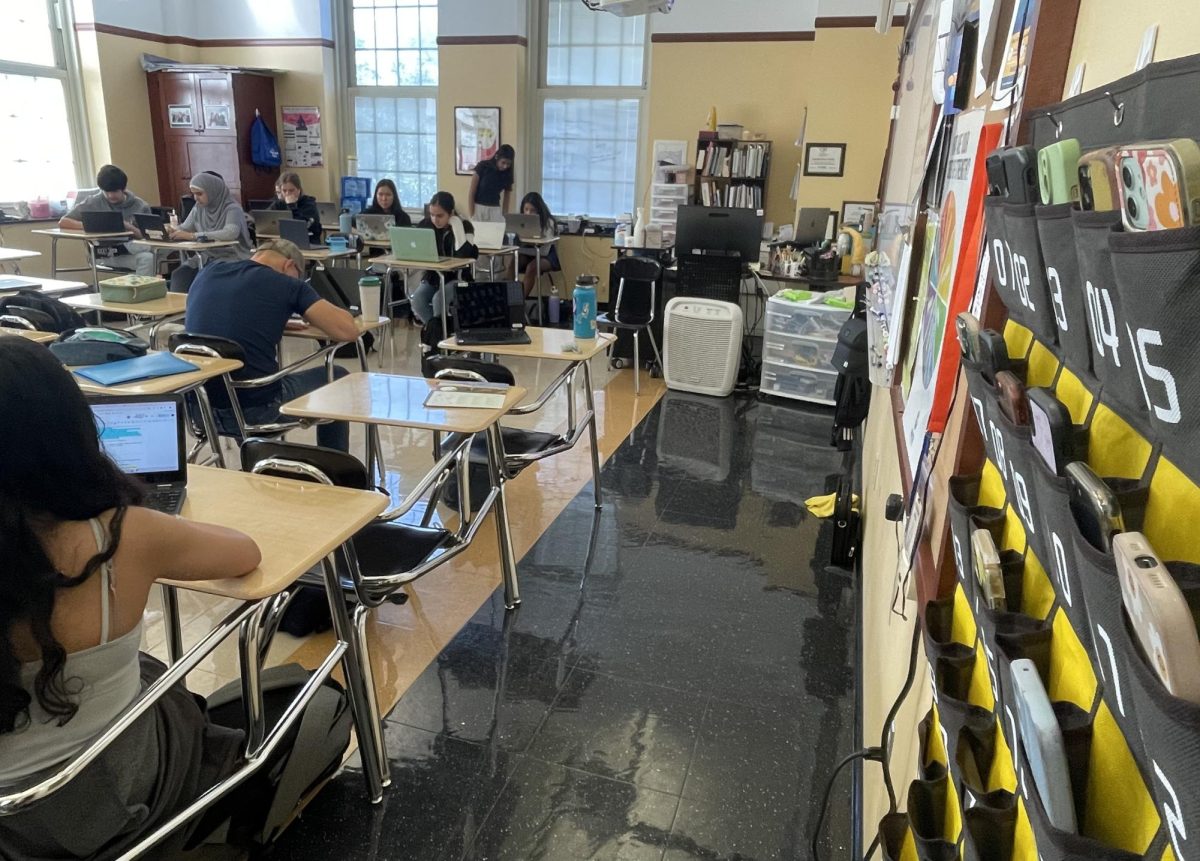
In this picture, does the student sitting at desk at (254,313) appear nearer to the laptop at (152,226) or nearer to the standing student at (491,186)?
the laptop at (152,226)

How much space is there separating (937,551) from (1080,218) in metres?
0.61

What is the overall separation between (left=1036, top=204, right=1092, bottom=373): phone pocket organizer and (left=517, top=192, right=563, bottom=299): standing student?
6890 millimetres

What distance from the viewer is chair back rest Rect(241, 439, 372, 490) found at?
6.58 feet

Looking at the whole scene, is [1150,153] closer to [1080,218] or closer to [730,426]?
[1080,218]

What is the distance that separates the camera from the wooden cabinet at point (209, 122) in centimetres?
819

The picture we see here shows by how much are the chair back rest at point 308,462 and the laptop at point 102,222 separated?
5.42 m

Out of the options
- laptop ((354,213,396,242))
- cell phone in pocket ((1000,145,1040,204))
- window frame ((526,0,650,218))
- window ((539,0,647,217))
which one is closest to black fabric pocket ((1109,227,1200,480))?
cell phone in pocket ((1000,145,1040,204))

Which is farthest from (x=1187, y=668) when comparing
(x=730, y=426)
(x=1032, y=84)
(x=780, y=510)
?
(x=730, y=426)

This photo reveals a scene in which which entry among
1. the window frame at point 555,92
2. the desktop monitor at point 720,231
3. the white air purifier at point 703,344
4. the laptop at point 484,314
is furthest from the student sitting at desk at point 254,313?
the window frame at point 555,92

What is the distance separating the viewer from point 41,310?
11.9ft

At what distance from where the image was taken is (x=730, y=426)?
466 cm

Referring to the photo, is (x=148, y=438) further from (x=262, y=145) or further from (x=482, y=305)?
(x=262, y=145)

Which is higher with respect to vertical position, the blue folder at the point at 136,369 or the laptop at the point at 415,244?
the laptop at the point at 415,244

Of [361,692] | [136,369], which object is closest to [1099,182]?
[361,692]
